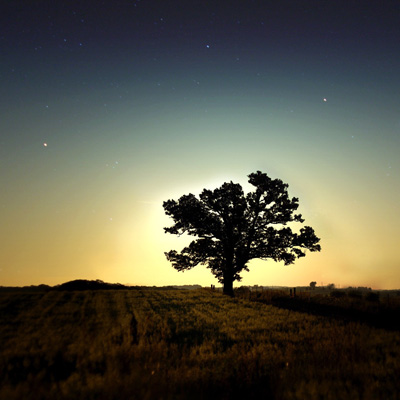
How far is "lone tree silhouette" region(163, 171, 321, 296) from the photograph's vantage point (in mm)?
32156

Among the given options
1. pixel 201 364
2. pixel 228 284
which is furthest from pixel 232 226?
pixel 201 364

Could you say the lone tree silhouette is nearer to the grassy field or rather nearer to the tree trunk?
the tree trunk

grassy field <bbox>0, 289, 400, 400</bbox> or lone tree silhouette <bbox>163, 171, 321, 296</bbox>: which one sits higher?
lone tree silhouette <bbox>163, 171, 321, 296</bbox>

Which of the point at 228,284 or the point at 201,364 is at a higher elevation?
the point at 228,284

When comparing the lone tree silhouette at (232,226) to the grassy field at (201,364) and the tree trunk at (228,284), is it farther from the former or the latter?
the grassy field at (201,364)

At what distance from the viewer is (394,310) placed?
838 inches

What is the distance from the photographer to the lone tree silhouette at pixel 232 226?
3216 cm

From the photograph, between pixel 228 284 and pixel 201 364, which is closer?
pixel 201 364

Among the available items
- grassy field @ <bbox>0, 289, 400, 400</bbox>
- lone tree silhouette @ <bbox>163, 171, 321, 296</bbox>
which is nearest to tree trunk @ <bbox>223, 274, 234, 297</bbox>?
lone tree silhouette @ <bbox>163, 171, 321, 296</bbox>

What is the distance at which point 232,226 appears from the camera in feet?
Answer: 108

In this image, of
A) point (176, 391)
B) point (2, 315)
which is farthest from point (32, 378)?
point (2, 315)

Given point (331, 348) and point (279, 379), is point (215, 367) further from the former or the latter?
point (331, 348)

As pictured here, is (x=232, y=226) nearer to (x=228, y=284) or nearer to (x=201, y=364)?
(x=228, y=284)

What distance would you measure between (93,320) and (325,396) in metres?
13.7
